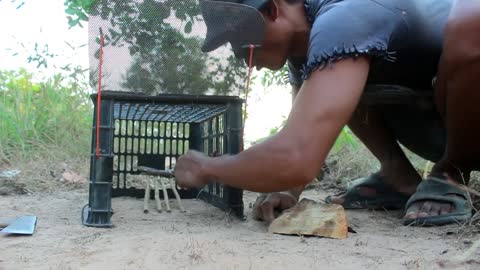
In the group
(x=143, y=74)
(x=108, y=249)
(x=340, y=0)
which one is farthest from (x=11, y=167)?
(x=340, y=0)

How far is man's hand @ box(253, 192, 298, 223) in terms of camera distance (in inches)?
70.6

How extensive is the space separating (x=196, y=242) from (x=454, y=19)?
935mm

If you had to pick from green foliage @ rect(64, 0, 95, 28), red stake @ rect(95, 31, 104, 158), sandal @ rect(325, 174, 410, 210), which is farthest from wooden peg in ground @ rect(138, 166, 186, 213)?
green foliage @ rect(64, 0, 95, 28)

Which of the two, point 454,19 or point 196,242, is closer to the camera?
point 196,242

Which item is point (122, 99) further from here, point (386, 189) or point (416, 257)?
point (386, 189)

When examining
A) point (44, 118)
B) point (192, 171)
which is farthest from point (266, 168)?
point (44, 118)

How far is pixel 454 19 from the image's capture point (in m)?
1.66

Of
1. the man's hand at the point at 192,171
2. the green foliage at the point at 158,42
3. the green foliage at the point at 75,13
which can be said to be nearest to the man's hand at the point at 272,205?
the man's hand at the point at 192,171

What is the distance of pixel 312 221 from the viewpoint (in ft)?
5.34

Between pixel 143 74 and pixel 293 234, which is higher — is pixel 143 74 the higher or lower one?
the higher one

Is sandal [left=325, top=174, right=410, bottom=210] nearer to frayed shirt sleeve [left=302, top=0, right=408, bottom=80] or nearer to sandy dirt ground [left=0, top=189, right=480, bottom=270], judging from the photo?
sandy dirt ground [left=0, top=189, right=480, bottom=270]

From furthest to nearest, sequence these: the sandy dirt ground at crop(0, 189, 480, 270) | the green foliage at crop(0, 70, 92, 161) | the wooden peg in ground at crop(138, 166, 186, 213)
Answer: the green foliage at crop(0, 70, 92, 161), the wooden peg in ground at crop(138, 166, 186, 213), the sandy dirt ground at crop(0, 189, 480, 270)

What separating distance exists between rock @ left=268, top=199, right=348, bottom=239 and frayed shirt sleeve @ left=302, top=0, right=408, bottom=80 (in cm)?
40

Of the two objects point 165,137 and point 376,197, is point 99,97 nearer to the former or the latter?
point 165,137
